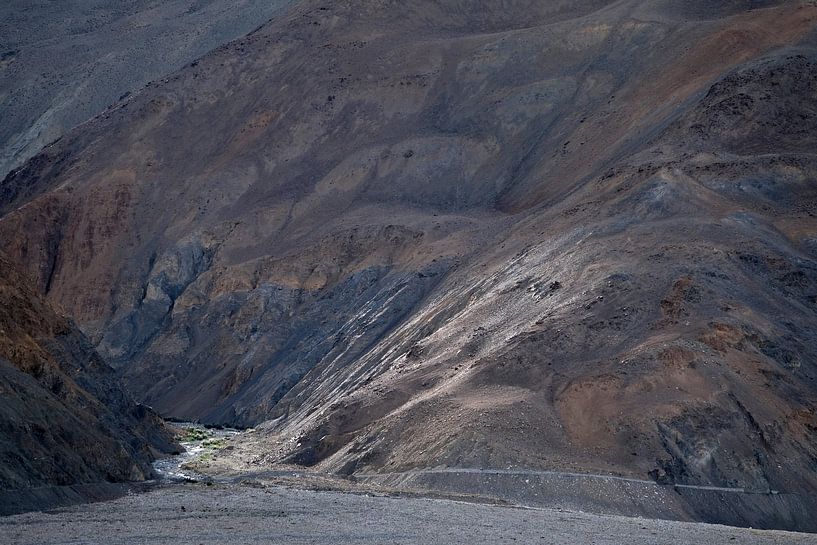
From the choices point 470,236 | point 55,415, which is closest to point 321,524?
point 55,415

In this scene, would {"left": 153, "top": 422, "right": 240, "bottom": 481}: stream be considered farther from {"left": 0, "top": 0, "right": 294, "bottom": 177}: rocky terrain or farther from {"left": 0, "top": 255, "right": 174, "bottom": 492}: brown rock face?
{"left": 0, "top": 0, "right": 294, "bottom": 177}: rocky terrain

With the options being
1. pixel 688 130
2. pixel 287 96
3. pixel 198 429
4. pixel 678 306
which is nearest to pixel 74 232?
pixel 287 96

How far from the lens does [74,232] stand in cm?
8225

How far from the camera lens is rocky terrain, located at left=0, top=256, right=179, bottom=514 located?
2778cm

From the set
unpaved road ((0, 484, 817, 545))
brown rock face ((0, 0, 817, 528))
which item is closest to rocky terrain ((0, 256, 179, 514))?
unpaved road ((0, 484, 817, 545))

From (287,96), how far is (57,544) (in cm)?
6734

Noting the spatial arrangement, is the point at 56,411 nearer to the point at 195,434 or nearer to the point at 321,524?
the point at 321,524

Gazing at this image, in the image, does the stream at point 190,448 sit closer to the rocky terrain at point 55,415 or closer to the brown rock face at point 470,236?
the rocky terrain at point 55,415

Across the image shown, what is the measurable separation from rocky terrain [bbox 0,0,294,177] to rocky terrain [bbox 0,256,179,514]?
2561 inches

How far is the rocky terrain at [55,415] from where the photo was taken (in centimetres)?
2778

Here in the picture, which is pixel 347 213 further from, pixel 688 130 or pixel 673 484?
pixel 673 484

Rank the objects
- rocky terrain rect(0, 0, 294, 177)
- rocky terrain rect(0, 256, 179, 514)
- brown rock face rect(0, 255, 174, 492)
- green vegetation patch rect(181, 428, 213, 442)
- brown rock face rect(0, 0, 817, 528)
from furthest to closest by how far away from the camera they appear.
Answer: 1. rocky terrain rect(0, 0, 294, 177)
2. green vegetation patch rect(181, 428, 213, 442)
3. brown rock face rect(0, 0, 817, 528)
4. brown rock face rect(0, 255, 174, 492)
5. rocky terrain rect(0, 256, 179, 514)

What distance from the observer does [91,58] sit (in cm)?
A: 11712

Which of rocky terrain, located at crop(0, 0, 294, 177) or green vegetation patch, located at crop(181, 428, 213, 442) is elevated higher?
rocky terrain, located at crop(0, 0, 294, 177)
